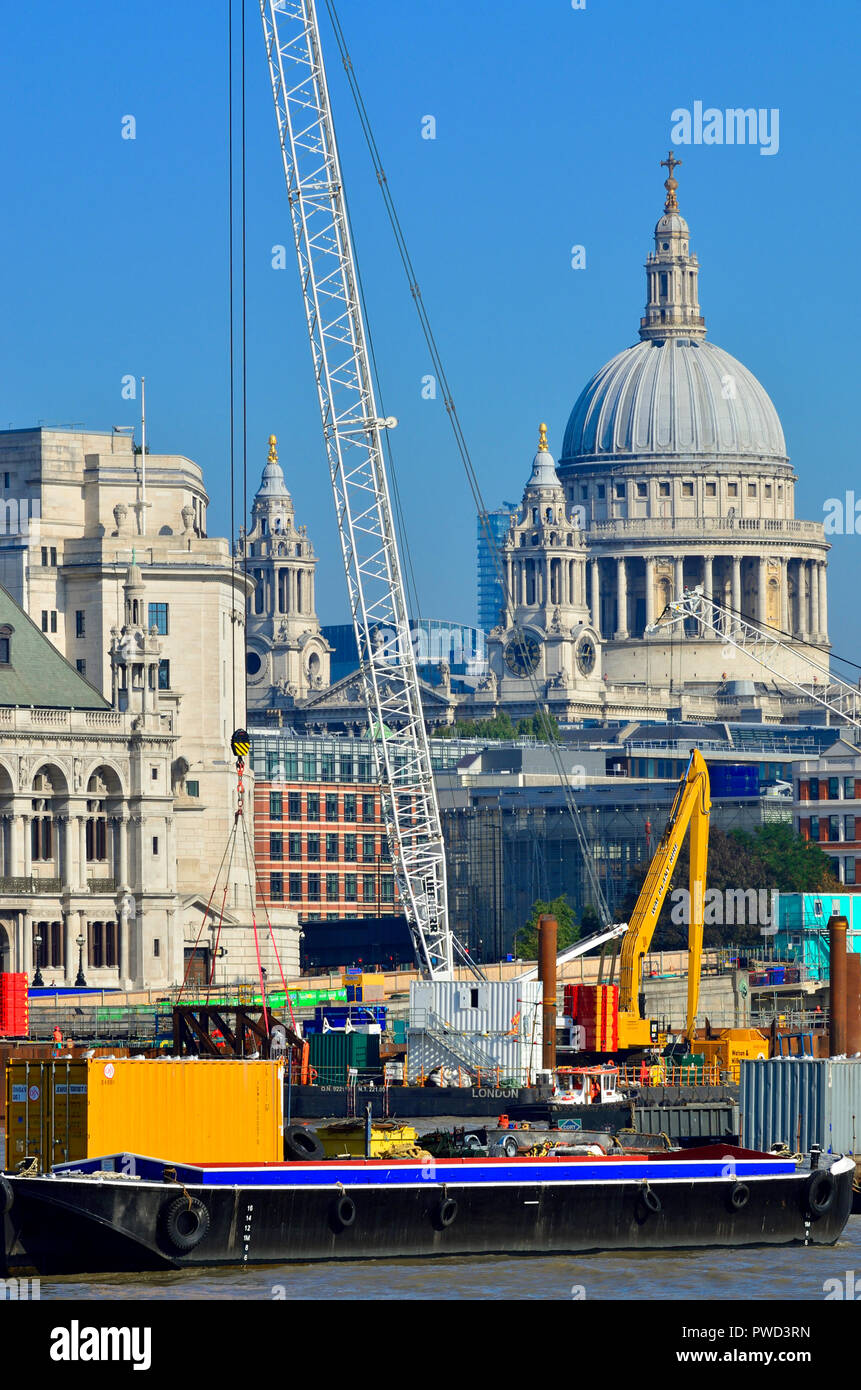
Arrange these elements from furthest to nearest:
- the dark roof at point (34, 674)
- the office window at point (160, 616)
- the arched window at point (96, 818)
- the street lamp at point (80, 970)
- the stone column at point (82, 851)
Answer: the office window at point (160, 616), the dark roof at point (34, 674), the arched window at point (96, 818), the stone column at point (82, 851), the street lamp at point (80, 970)

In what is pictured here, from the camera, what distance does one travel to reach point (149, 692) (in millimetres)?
162250

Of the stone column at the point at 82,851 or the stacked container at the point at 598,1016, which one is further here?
the stone column at the point at 82,851

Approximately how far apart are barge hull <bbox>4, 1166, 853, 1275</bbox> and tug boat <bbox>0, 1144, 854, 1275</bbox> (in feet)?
0.07

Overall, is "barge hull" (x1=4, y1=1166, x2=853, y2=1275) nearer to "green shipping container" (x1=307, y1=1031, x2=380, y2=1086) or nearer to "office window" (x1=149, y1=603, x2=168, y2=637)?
"green shipping container" (x1=307, y1=1031, x2=380, y2=1086)

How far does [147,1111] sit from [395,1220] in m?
5.62

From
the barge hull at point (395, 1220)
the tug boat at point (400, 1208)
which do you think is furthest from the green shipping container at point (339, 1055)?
the barge hull at point (395, 1220)

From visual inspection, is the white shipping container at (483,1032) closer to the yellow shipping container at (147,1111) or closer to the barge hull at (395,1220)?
the barge hull at (395,1220)

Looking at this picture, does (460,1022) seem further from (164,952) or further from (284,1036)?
(164,952)

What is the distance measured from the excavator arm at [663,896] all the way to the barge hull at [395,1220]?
54.2 metres

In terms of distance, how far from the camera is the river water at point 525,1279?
216ft

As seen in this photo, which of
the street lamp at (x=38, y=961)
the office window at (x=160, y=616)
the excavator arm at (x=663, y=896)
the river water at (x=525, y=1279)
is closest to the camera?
the river water at (x=525, y=1279)
